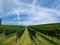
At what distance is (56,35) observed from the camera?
36.0 m

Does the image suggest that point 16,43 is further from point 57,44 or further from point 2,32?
point 2,32

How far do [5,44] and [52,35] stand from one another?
9985 millimetres

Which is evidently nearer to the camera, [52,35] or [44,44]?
[44,44]

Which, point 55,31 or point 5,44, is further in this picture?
point 55,31

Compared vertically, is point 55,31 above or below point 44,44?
above

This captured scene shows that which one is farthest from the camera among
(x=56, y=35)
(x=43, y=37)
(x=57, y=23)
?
(x=57, y=23)

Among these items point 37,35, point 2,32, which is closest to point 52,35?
point 37,35

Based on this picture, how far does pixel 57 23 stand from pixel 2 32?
13.9 metres

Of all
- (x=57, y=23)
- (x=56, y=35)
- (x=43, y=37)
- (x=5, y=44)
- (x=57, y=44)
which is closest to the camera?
(x=57, y=44)

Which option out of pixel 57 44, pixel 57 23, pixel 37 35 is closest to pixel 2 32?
pixel 37 35

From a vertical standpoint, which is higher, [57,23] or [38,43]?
[57,23]

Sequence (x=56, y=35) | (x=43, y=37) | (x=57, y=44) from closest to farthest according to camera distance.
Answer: (x=57, y=44) → (x=56, y=35) → (x=43, y=37)

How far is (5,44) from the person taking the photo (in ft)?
111

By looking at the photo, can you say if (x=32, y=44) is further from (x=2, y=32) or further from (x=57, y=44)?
(x=2, y=32)
